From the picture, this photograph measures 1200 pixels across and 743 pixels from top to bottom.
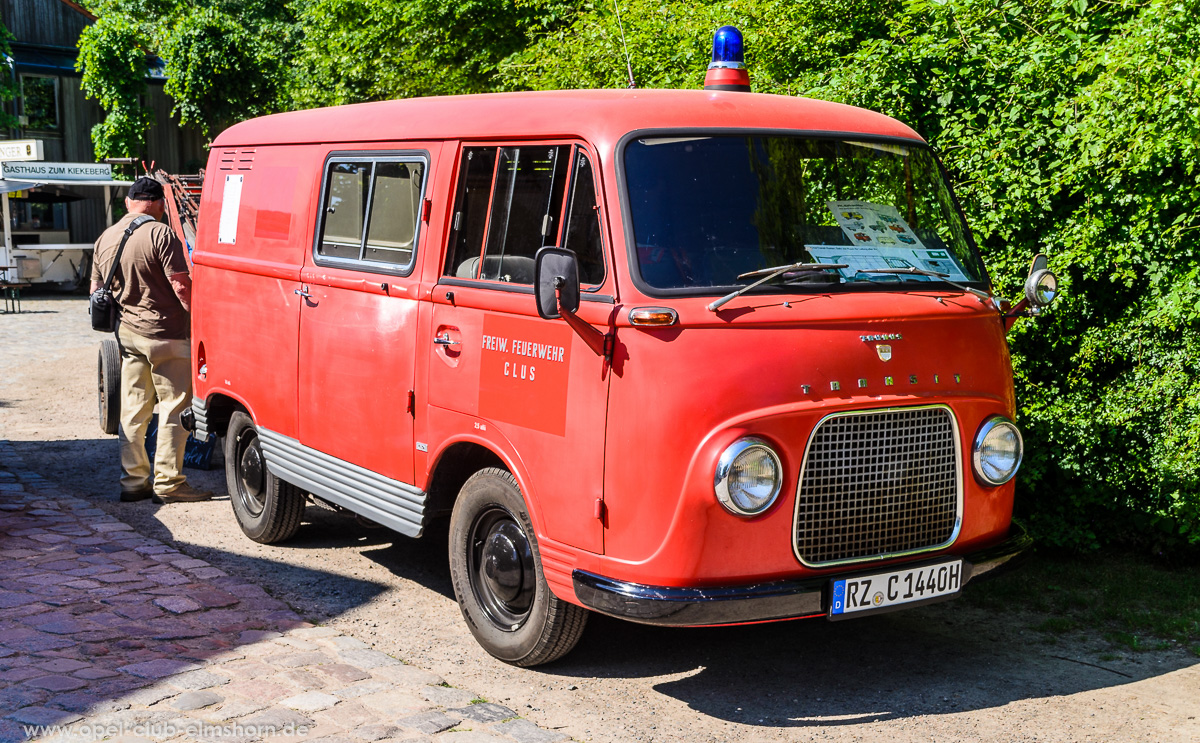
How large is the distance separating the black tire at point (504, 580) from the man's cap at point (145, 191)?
4.22m

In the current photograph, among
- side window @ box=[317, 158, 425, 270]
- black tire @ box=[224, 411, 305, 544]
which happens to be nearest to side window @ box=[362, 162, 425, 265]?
side window @ box=[317, 158, 425, 270]

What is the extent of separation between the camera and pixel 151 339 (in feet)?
26.6

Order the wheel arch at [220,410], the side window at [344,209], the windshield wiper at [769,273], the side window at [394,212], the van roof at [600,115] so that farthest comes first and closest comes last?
the wheel arch at [220,410], the side window at [344,209], the side window at [394,212], the van roof at [600,115], the windshield wiper at [769,273]

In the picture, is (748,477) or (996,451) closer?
(748,477)

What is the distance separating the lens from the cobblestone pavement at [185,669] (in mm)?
4398

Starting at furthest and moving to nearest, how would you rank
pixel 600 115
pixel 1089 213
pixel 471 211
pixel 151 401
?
pixel 151 401, pixel 1089 213, pixel 471 211, pixel 600 115

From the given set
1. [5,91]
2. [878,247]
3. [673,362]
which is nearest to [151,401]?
[673,362]

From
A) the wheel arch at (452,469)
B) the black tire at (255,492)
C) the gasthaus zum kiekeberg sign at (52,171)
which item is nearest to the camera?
the wheel arch at (452,469)

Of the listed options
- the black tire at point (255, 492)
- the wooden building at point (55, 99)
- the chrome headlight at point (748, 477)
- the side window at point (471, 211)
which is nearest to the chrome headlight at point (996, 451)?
the chrome headlight at point (748, 477)

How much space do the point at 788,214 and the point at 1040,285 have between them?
1.31 metres

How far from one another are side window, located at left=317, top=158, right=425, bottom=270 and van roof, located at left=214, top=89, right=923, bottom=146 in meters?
0.17

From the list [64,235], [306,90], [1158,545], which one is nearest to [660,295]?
[1158,545]

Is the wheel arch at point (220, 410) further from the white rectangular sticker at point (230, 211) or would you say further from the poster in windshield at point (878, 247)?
the poster in windshield at point (878, 247)

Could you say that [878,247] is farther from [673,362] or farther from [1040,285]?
[673,362]
